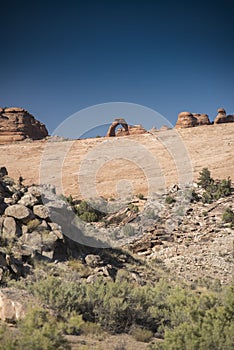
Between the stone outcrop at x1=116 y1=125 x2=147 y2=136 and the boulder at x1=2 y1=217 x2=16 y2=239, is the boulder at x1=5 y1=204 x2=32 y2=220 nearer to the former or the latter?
the boulder at x1=2 y1=217 x2=16 y2=239

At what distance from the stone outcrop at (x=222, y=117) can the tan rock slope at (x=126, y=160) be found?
8579 millimetres

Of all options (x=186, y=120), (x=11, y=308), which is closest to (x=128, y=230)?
(x=11, y=308)

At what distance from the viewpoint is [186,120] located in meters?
50.9

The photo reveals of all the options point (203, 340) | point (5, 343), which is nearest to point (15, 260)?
point (5, 343)

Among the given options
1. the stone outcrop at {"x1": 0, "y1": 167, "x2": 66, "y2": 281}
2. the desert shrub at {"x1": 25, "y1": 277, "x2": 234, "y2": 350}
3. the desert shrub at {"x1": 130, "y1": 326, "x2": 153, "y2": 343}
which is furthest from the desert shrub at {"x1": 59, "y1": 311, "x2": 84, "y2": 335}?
the stone outcrop at {"x1": 0, "y1": 167, "x2": 66, "y2": 281}

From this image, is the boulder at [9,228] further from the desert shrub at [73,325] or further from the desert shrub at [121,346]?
the desert shrub at [121,346]

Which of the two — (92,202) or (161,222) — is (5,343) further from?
(92,202)

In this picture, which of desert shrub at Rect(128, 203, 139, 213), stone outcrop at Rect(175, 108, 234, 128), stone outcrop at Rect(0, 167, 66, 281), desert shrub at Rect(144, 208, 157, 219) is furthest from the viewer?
stone outcrop at Rect(175, 108, 234, 128)

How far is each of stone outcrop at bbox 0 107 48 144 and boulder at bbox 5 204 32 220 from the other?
42.0m

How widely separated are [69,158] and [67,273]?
95.3ft

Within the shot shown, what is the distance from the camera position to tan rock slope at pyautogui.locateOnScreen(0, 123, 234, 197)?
28188 millimetres

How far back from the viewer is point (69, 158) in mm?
36250

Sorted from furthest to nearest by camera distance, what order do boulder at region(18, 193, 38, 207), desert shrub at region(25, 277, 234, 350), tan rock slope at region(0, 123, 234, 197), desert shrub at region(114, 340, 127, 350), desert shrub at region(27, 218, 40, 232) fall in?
1. tan rock slope at region(0, 123, 234, 197)
2. boulder at region(18, 193, 38, 207)
3. desert shrub at region(27, 218, 40, 232)
4. desert shrub at region(25, 277, 234, 350)
5. desert shrub at region(114, 340, 127, 350)

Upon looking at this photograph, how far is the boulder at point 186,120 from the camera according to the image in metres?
50.7
